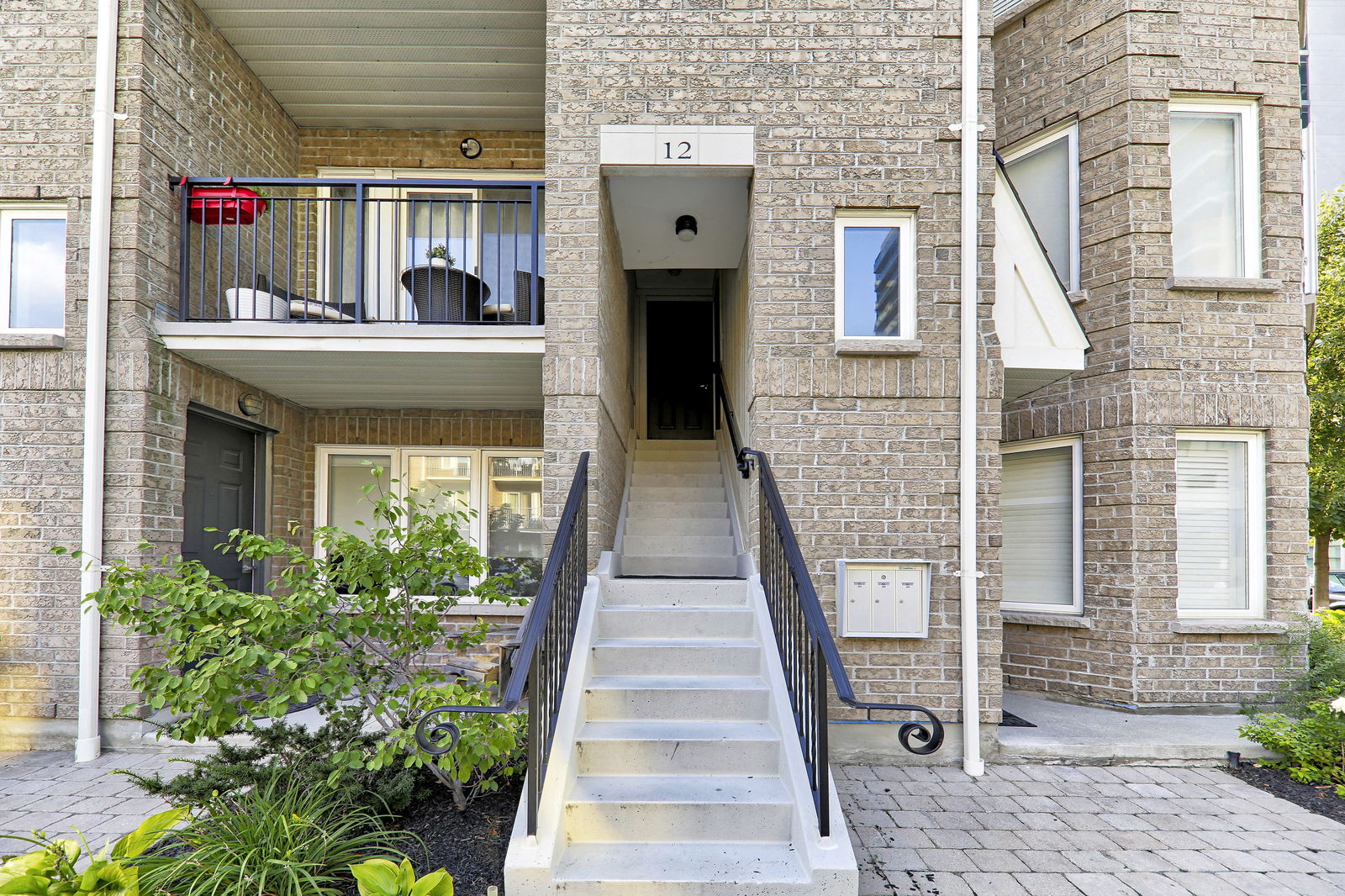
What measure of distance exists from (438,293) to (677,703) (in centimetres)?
319

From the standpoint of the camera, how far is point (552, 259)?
451 cm

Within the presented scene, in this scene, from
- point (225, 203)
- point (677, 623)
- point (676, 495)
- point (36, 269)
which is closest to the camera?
point (677, 623)

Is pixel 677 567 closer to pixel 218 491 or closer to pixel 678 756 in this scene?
pixel 678 756

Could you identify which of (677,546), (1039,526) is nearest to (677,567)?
(677,546)

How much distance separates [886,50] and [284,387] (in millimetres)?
4847

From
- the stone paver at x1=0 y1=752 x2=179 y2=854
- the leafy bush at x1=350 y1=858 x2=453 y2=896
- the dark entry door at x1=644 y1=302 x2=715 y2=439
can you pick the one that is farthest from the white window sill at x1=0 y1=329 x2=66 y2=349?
the dark entry door at x1=644 y1=302 x2=715 y2=439

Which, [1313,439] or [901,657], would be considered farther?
[1313,439]

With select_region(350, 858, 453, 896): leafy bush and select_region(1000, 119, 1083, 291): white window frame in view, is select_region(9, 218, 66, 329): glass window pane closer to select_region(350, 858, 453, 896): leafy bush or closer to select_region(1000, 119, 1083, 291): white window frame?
select_region(350, 858, 453, 896): leafy bush

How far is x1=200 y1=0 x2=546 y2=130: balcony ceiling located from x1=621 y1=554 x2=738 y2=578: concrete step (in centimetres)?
386

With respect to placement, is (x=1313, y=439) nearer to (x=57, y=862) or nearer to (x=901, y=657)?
(x=901, y=657)

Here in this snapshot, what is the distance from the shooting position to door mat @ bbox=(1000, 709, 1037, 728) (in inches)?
187

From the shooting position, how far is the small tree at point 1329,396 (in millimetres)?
8703

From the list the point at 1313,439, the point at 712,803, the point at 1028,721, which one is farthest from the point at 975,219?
the point at 1313,439

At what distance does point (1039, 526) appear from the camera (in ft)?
19.5
